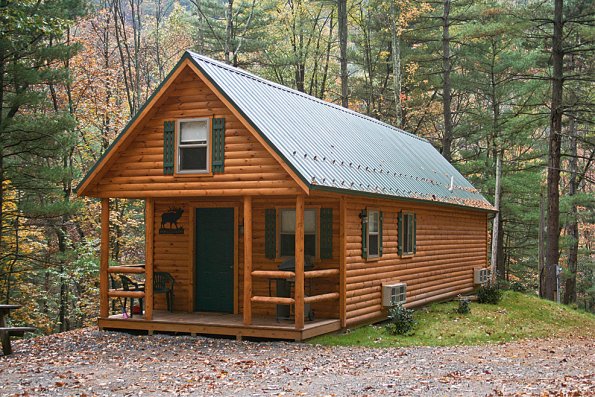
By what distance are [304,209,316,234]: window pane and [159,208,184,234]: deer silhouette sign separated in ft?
10.3

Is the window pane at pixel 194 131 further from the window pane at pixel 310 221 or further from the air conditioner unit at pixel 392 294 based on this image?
the air conditioner unit at pixel 392 294

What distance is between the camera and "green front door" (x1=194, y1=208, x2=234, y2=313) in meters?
16.0

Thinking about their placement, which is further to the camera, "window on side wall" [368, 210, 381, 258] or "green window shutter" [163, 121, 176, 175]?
"window on side wall" [368, 210, 381, 258]

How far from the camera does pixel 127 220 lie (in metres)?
26.4

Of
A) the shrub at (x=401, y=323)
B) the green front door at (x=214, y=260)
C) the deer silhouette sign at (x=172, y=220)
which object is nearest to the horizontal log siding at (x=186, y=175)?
the deer silhouette sign at (x=172, y=220)

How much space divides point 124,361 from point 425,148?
1613cm

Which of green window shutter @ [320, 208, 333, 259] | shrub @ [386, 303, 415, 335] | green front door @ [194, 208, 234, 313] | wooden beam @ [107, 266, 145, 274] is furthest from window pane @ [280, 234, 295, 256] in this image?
wooden beam @ [107, 266, 145, 274]

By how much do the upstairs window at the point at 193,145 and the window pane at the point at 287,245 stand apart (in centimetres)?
Result: 255

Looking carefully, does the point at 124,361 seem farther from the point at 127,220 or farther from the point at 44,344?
the point at 127,220

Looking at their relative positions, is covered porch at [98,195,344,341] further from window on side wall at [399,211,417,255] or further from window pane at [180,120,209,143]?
window on side wall at [399,211,417,255]

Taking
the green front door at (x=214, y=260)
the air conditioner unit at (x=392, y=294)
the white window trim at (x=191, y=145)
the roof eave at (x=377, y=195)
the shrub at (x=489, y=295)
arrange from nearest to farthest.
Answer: the roof eave at (x=377, y=195)
the white window trim at (x=191, y=145)
the green front door at (x=214, y=260)
the air conditioner unit at (x=392, y=294)
the shrub at (x=489, y=295)

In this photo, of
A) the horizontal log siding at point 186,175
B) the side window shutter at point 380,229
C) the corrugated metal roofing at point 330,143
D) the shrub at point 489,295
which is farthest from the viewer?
the shrub at point 489,295

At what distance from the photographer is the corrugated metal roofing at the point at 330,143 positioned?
45.5ft

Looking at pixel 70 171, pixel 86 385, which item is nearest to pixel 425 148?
pixel 70 171
